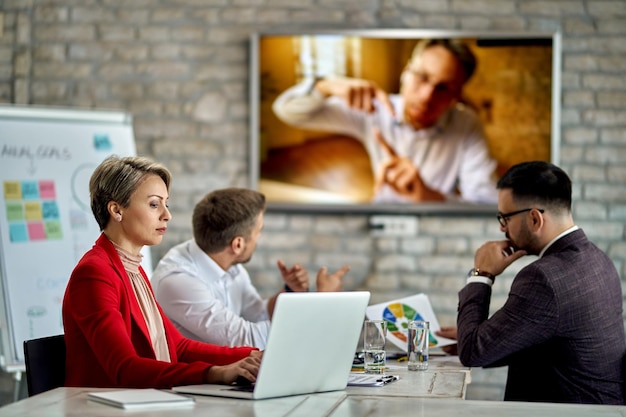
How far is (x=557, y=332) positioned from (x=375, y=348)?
0.51m

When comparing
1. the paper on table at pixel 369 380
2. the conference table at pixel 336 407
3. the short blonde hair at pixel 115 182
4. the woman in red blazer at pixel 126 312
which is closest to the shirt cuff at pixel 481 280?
Answer: the paper on table at pixel 369 380

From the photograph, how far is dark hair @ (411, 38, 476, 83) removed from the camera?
482 cm

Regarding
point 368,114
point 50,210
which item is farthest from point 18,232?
point 368,114

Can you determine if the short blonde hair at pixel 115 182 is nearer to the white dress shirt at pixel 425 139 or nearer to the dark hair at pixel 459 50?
the white dress shirt at pixel 425 139

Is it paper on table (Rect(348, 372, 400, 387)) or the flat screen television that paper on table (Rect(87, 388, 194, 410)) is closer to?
paper on table (Rect(348, 372, 400, 387))

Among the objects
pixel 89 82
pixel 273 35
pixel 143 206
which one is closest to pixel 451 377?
pixel 143 206

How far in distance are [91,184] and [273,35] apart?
101 inches

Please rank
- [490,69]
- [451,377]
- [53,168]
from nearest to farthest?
[451,377] → [53,168] → [490,69]

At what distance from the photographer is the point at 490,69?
4.81 meters

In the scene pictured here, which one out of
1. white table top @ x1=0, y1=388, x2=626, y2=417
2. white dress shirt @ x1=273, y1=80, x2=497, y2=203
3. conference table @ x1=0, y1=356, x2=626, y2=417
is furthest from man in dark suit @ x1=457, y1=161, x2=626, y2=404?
white dress shirt @ x1=273, y1=80, x2=497, y2=203

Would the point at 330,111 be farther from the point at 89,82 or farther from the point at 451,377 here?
the point at 451,377

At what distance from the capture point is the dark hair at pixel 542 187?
2775 mm

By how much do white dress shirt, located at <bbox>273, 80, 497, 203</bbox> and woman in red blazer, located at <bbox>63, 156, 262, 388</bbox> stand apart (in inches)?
93.7

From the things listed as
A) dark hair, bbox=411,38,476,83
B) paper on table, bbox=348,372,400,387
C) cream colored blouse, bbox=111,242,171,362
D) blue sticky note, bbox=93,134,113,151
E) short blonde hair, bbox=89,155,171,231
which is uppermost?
dark hair, bbox=411,38,476,83
